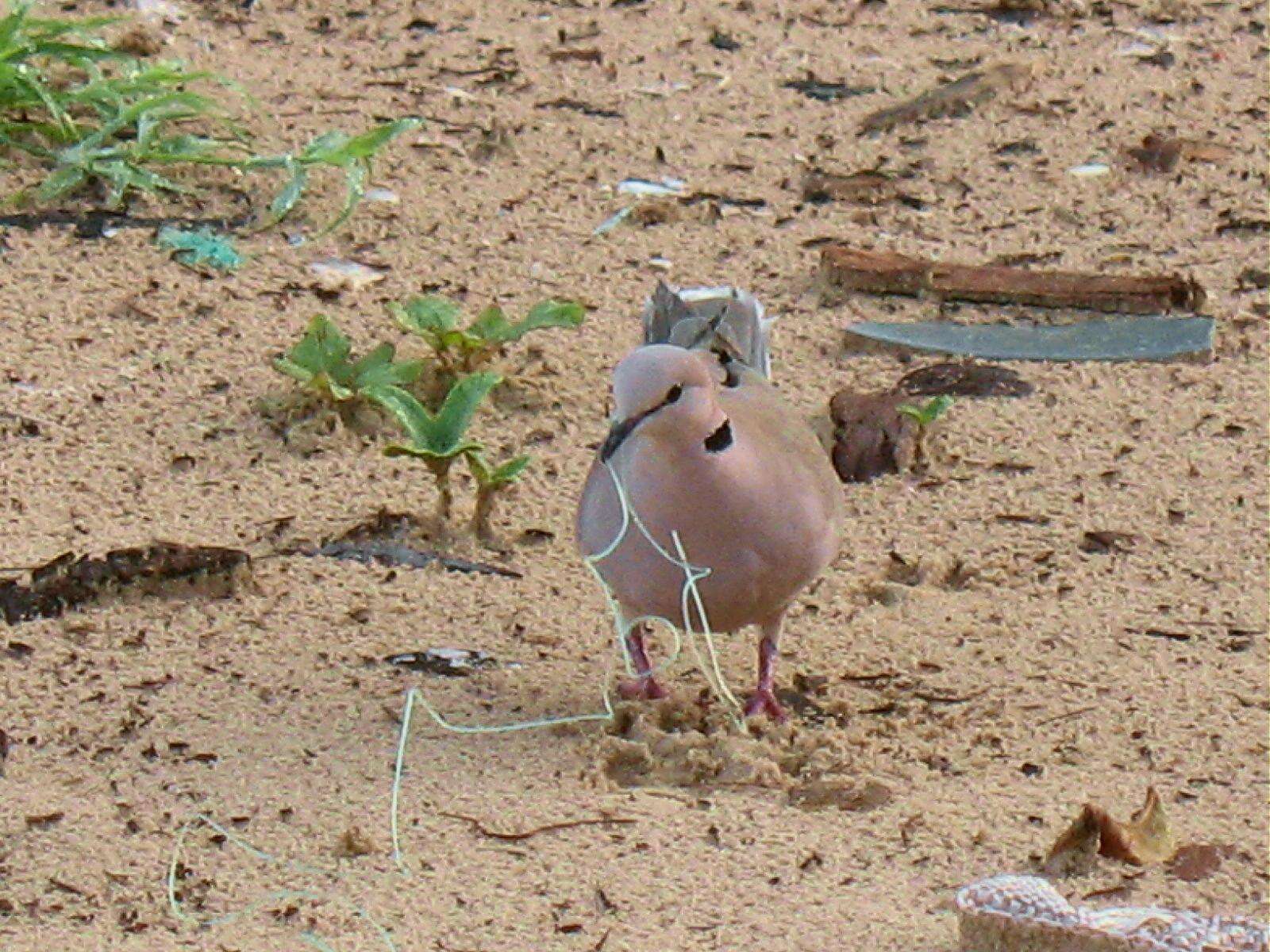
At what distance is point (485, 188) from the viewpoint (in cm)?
607

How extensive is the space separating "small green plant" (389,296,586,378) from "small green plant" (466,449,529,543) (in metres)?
0.43

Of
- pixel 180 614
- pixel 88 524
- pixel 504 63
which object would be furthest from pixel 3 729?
pixel 504 63

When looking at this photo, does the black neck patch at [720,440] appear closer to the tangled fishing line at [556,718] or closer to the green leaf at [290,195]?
the tangled fishing line at [556,718]

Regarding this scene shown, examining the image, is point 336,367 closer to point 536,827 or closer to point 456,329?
point 456,329

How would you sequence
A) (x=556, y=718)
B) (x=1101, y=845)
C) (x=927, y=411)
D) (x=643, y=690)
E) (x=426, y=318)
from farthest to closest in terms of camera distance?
(x=426, y=318)
(x=927, y=411)
(x=643, y=690)
(x=556, y=718)
(x=1101, y=845)

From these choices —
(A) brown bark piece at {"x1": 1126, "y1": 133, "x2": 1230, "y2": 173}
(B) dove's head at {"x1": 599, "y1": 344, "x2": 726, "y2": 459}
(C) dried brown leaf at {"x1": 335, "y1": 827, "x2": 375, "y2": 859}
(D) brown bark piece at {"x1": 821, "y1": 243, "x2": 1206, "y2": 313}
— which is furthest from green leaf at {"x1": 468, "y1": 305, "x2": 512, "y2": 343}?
(A) brown bark piece at {"x1": 1126, "y1": 133, "x2": 1230, "y2": 173}

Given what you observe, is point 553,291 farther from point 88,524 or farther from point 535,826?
point 535,826

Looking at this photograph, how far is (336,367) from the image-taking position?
4.89 meters

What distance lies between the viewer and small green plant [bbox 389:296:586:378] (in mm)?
4988

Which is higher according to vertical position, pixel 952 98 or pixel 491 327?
pixel 491 327

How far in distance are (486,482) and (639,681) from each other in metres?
0.57

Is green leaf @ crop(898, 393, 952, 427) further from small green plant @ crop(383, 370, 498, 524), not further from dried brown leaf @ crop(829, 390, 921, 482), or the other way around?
small green plant @ crop(383, 370, 498, 524)

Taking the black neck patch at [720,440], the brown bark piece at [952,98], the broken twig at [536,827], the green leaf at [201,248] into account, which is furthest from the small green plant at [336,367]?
the brown bark piece at [952,98]

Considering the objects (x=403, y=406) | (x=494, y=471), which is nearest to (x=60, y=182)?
(x=403, y=406)
